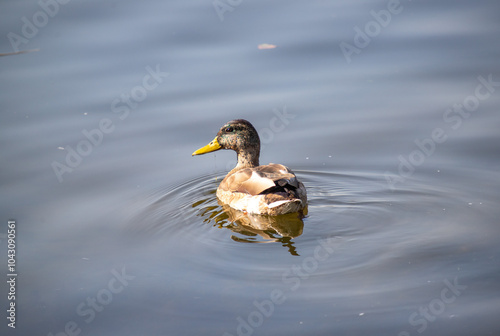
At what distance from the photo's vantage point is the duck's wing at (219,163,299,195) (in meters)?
8.03

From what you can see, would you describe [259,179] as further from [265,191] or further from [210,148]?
[210,148]

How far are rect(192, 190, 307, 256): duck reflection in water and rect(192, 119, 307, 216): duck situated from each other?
0.29ft

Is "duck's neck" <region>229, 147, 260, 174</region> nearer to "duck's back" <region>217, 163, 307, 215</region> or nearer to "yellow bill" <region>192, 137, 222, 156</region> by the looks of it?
"yellow bill" <region>192, 137, 222, 156</region>

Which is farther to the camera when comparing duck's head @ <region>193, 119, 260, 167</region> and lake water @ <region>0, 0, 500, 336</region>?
duck's head @ <region>193, 119, 260, 167</region>

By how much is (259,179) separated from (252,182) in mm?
107

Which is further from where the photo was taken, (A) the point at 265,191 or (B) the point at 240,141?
(B) the point at 240,141

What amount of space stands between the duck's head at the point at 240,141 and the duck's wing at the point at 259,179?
22.9 inches

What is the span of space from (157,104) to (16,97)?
2.38 metres

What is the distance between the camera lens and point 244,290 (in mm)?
6234

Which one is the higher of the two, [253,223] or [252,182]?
[252,182]

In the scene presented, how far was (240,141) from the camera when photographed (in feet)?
30.2

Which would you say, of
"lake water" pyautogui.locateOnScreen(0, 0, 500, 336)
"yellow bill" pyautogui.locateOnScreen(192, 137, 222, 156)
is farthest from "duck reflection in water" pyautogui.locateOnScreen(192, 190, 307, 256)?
"yellow bill" pyautogui.locateOnScreen(192, 137, 222, 156)

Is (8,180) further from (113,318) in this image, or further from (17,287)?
(113,318)

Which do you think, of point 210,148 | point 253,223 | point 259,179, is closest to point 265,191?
point 259,179
